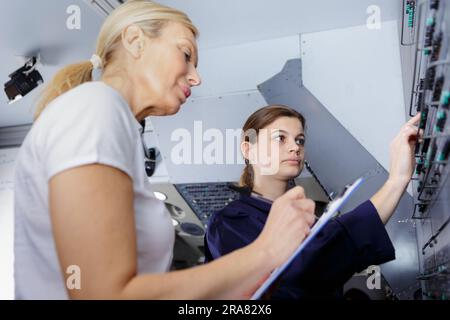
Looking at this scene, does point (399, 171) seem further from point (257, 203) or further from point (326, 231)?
point (257, 203)

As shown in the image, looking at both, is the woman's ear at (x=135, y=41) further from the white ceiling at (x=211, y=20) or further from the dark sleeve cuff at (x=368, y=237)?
the white ceiling at (x=211, y=20)

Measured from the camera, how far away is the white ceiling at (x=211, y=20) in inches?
70.7

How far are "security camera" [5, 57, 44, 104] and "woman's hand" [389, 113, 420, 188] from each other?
1.87m

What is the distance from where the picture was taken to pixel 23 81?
215 cm

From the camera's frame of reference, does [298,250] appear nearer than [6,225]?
Yes

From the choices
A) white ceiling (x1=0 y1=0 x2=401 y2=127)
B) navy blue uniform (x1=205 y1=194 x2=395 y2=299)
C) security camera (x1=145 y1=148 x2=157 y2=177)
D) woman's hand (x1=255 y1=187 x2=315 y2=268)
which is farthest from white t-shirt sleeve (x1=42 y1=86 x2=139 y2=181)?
security camera (x1=145 y1=148 x2=157 y2=177)

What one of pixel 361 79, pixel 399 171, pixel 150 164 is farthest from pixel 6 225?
pixel 399 171

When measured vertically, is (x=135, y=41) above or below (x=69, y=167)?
above

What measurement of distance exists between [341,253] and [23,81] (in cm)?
190
